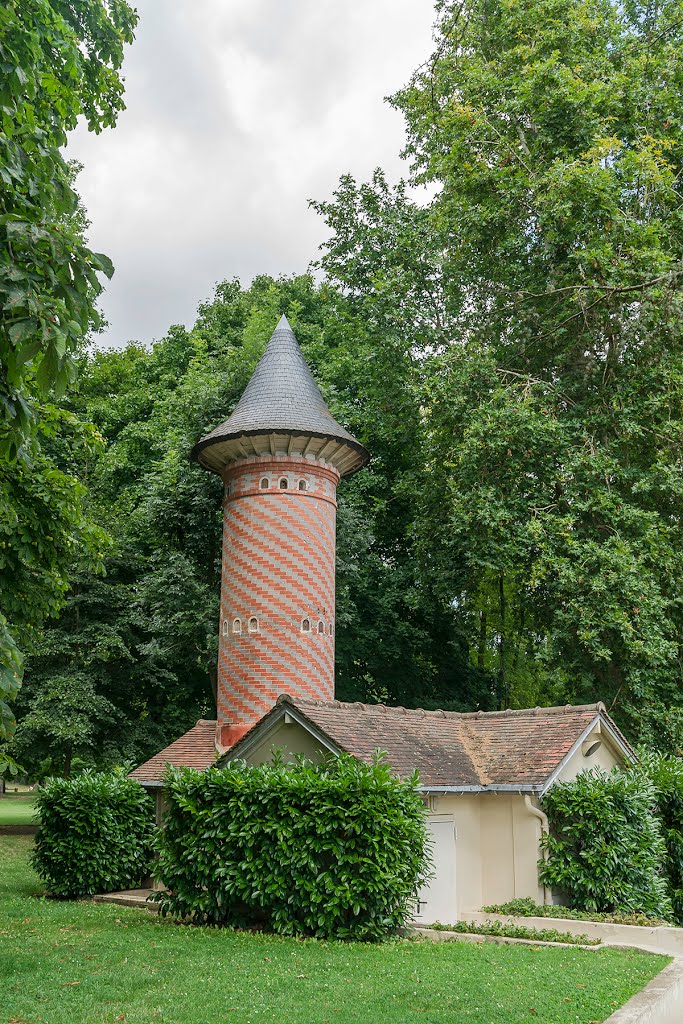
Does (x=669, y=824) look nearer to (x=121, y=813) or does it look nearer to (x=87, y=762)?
(x=121, y=813)

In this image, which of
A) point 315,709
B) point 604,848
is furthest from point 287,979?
point 604,848

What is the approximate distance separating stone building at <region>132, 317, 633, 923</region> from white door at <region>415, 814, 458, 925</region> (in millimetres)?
24

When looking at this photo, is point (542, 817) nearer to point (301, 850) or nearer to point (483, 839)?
point (483, 839)

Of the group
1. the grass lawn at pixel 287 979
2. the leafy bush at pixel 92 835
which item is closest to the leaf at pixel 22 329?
the grass lawn at pixel 287 979

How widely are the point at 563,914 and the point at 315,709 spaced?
5.32 meters

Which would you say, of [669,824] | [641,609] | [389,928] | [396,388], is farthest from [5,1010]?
[396,388]

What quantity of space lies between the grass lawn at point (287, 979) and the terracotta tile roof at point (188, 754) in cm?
655

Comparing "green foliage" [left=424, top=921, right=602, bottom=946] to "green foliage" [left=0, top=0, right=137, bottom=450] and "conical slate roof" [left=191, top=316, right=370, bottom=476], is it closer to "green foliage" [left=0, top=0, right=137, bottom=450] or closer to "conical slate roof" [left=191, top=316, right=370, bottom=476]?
"conical slate roof" [left=191, top=316, right=370, bottom=476]

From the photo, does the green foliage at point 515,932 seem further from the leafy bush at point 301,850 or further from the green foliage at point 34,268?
the green foliage at point 34,268

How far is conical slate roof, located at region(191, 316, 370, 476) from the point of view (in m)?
21.5

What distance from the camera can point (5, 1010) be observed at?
9.03 m

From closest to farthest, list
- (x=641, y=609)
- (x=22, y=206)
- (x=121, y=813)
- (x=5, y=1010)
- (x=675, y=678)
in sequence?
(x=22, y=206)
(x=5, y=1010)
(x=121, y=813)
(x=641, y=609)
(x=675, y=678)

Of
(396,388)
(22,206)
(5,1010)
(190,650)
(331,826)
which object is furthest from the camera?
(396,388)

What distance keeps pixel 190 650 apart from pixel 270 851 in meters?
13.8
